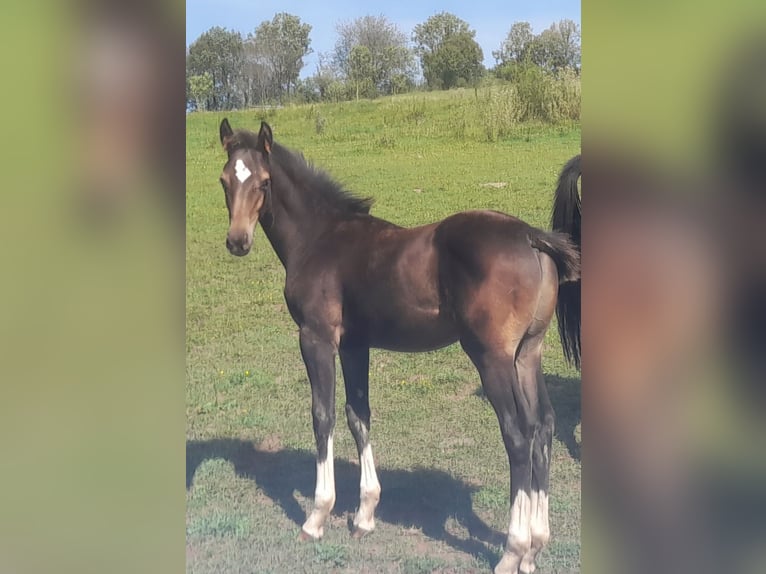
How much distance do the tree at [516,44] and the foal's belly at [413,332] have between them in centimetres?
133

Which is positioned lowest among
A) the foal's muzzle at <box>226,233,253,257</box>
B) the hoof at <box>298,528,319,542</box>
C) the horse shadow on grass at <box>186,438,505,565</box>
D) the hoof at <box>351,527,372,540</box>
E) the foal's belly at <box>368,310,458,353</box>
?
the hoof at <box>298,528,319,542</box>

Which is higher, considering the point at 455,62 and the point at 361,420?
the point at 455,62

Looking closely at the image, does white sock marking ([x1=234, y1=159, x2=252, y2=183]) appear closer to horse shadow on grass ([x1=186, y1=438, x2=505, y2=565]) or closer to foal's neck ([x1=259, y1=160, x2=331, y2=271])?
foal's neck ([x1=259, y1=160, x2=331, y2=271])

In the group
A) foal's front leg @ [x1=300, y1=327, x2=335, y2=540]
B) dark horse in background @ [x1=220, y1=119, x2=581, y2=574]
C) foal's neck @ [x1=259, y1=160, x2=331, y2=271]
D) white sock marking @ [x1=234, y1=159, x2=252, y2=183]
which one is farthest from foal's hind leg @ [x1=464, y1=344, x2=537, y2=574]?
white sock marking @ [x1=234, y1=159, x2=252, y2=183]

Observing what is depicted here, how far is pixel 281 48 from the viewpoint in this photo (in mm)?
4312

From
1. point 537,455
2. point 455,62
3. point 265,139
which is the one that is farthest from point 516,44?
point 537,455

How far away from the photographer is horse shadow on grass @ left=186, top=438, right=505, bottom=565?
4102 mm

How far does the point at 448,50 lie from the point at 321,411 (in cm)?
191

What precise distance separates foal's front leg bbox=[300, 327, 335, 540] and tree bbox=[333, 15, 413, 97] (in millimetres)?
1355

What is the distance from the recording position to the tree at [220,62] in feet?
14.0

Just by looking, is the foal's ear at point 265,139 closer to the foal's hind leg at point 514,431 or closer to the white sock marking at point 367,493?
the foal's hind leg at point 514,431

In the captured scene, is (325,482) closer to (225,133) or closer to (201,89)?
(225,133)
